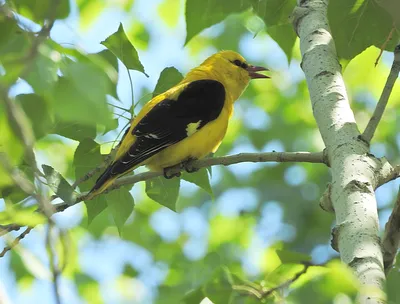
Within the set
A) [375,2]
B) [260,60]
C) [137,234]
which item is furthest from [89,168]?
[260,60]

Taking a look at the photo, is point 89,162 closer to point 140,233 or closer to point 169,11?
point 169,11

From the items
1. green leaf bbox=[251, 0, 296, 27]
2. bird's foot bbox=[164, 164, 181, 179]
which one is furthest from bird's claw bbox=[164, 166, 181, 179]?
green leaf bbox=[251, 0, 296, 27]

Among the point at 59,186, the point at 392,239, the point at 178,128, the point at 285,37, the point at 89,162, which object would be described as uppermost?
the point at 178,128

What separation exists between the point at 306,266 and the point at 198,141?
8.70 ft

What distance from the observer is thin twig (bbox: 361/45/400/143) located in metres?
2.25

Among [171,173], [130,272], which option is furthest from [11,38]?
[130,272]

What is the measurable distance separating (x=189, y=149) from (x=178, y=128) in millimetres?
196

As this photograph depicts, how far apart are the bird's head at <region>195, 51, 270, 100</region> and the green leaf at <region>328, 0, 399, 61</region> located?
2.25 meters

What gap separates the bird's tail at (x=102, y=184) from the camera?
3.08m

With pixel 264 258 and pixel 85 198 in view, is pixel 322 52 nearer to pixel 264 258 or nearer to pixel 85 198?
pixel 85 198

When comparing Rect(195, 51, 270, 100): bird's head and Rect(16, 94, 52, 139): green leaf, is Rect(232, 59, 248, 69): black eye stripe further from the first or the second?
Rect(16, 94, 52, 139): green leaf

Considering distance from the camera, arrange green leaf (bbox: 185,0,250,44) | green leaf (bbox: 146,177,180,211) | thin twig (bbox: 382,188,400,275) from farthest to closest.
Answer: green leaf (bbox: 146,177,180,211)
green leaf (bbox: 185,0,250,44)
thin twig (bbox: 382,188,400,275)

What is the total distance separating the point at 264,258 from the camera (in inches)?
297

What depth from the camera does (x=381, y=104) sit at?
7.75 feet
